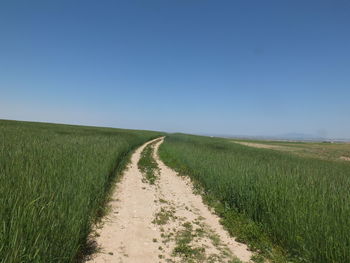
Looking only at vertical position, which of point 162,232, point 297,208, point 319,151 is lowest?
point 162,232

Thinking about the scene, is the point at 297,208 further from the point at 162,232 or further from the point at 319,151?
the point at 319,151

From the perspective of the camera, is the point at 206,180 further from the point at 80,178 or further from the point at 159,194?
the point at 80,178

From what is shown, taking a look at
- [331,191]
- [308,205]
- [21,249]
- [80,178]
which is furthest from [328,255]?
[80,178]

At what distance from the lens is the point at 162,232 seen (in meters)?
5.57

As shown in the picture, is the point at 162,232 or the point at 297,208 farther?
the point at 162,232

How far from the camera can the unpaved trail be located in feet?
14.7

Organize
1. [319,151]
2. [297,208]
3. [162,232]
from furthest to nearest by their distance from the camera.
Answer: [319,151]
[162,232]
[297,208]

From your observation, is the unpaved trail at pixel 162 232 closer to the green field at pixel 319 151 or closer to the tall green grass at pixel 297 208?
the tall green grass at pixel 297 208

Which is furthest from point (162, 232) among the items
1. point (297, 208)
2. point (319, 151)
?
point (319, 151)

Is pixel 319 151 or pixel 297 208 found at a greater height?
pixel 297 208

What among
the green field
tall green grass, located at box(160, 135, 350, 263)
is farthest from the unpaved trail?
the green field

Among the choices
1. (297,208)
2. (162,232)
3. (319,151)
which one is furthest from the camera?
(319,151)

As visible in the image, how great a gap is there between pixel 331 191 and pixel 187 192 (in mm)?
5714

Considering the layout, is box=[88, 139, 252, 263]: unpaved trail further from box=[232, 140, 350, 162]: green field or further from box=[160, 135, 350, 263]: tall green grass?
box=[232, 140, 350, 162]: green field
